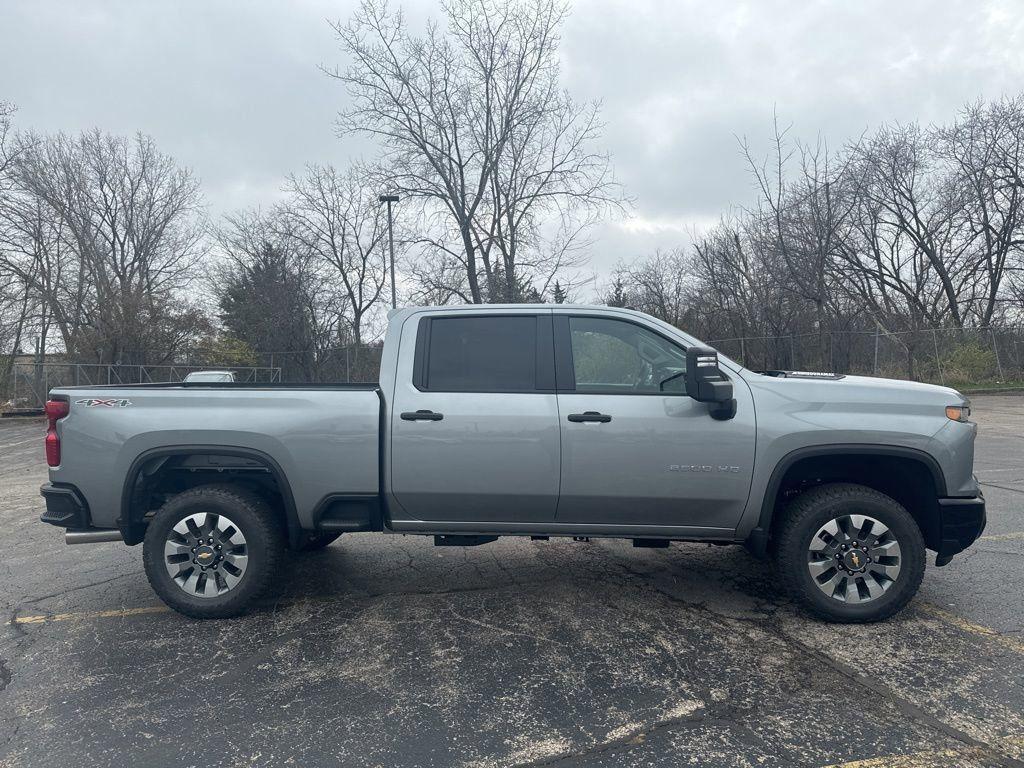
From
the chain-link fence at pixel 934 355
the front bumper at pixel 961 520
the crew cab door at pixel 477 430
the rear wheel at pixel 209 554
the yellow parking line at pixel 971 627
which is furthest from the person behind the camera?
the chain-link fence at pixel 934 355

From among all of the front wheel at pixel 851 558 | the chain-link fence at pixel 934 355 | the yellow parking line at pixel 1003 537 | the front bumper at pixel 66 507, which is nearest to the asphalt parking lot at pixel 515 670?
the front wheel at pixel 851 558

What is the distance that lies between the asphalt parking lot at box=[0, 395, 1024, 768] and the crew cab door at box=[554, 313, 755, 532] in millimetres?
682

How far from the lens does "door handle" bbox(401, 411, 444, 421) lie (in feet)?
12.8

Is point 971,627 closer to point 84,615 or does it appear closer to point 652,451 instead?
point 652,451

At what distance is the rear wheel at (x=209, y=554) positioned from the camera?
156 inches

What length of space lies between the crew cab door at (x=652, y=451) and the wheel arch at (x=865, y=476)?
188 mm

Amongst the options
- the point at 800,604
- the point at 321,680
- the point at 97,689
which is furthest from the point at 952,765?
the point at 97,689

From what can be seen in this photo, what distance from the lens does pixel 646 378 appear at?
3.98 meters

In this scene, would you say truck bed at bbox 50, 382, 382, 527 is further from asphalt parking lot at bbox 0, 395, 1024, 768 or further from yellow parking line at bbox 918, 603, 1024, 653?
yellow parking line at bbox 918, 603, 1024, 653

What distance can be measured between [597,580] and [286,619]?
7.01 feet

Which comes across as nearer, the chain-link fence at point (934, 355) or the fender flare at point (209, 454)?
the fender flare at point (209, 454)

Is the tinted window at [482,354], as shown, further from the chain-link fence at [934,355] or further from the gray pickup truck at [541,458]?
the chain-link fence at [934,355]

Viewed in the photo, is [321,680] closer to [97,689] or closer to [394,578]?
[97,689]

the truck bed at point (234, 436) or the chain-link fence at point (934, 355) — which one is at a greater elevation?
the chain-link fence at point (934, 355)
